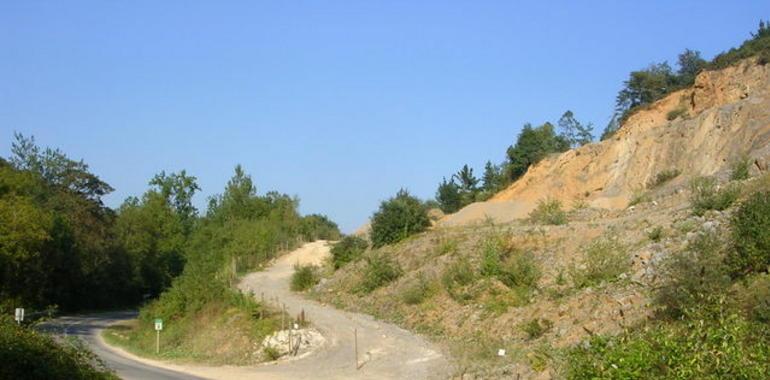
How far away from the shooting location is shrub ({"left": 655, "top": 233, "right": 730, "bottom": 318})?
58.2 ft

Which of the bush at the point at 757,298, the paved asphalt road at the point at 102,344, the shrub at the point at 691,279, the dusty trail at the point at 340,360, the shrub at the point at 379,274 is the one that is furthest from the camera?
→ the shrub at the point at 379,274

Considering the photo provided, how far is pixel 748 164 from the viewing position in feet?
130

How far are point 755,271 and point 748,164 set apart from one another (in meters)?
21.8

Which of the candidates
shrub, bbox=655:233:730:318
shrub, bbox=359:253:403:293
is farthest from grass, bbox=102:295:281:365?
shrub, bbox=655:233:730:318

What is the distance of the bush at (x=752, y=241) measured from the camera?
19.8 metres

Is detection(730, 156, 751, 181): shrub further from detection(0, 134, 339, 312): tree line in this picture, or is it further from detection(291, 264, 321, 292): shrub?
detection(0, 134, 339, 312): tree line

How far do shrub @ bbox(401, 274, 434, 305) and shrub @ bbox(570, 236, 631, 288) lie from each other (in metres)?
7.68

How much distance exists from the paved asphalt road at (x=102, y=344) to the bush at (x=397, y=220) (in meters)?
16.9

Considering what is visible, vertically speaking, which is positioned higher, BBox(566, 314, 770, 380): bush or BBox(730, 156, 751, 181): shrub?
BBox(730, 156, 751, 181): shrub

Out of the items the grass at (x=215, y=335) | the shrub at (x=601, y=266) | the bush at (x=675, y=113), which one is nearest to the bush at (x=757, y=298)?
the shrub at (x=601, y=266)

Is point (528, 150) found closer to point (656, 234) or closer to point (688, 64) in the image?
point (688, 64)

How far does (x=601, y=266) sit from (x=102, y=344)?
26.5 m

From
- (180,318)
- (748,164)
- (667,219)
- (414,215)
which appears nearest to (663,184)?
(748,164)

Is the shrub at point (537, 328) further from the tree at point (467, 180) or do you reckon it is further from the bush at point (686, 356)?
the tree at point (467, 180)
